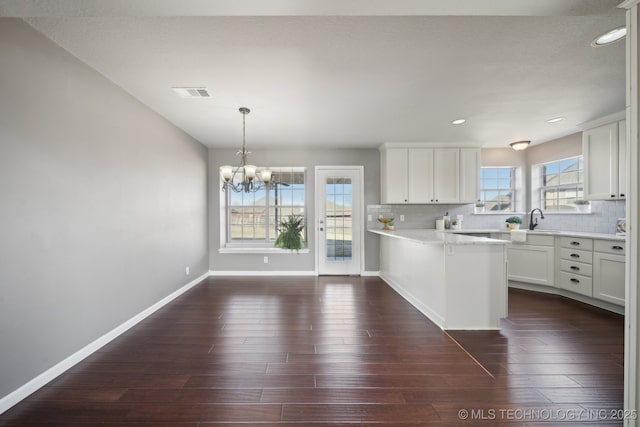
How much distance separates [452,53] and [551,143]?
3.90 metres

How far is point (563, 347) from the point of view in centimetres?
228

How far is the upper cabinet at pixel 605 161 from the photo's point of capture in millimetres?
3258

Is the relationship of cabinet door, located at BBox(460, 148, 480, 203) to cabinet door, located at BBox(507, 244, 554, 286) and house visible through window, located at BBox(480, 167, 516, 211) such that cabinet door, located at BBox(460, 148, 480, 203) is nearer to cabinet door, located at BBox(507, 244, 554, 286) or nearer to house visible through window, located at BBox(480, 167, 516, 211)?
house visible through window, located at BBox(480, 167, 516, 211)

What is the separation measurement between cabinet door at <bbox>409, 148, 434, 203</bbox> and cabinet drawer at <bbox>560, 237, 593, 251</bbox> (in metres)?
1.85

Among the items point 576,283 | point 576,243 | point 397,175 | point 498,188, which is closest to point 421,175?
point 397,175

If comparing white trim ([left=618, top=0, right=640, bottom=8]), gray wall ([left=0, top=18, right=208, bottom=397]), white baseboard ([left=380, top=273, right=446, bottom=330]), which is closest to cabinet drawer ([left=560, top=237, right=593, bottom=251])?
white baseboard ([left=380, top=273, right=446, bottom=330])

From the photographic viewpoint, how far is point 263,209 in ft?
17.0

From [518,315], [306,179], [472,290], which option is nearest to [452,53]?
[472,290]

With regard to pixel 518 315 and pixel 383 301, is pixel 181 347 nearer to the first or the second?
pixel 383 301

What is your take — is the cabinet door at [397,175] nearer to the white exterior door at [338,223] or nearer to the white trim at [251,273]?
the white exterior door at [338,223]

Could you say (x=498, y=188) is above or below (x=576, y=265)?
above

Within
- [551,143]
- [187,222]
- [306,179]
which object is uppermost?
[551,143]

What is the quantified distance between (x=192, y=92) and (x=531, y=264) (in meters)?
5.17

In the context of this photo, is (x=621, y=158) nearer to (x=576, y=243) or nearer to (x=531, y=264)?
(x=576, y=243)
